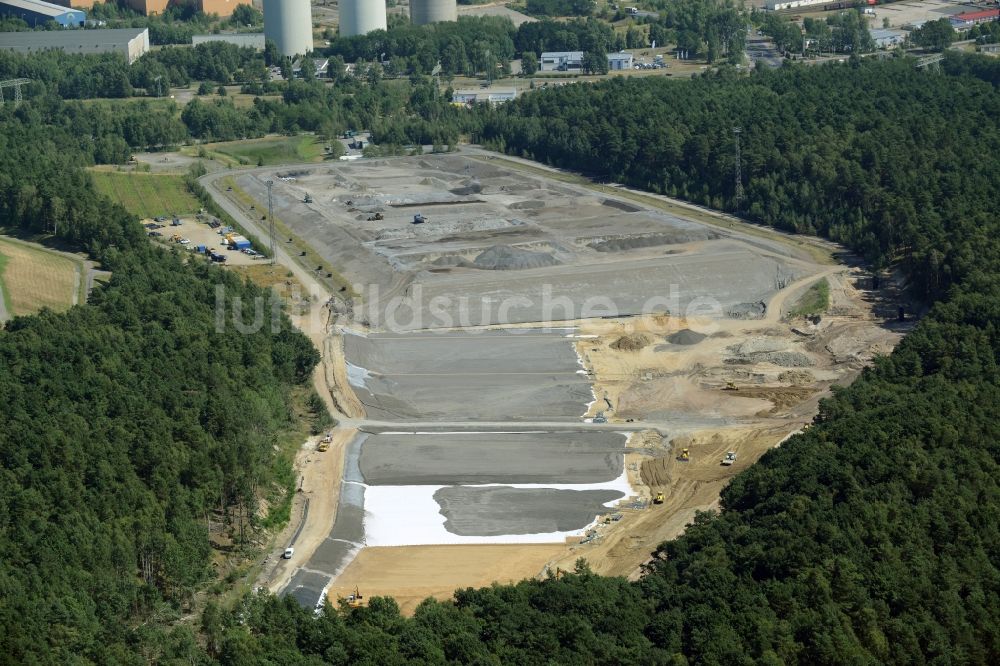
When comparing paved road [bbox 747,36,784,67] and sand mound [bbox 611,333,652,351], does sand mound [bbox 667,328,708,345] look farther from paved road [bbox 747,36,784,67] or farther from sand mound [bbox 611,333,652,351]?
paved road [bbox 747,36,784,67]

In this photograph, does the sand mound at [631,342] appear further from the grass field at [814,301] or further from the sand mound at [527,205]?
the sand mound at [527,205]

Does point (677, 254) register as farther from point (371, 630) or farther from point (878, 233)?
point (371, 630)

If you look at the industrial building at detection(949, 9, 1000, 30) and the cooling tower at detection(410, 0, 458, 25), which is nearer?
the industrial building at detection(949, 9, 1000, 30)

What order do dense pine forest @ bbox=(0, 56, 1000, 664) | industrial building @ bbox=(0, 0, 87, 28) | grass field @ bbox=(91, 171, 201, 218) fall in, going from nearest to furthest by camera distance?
dense pine forest @ bbox=(0, 56, 1000, 664) → grass field @ bbox=(91, 171, 201, 218) → industrial building @ bbox=(0, 0, 87, 28)

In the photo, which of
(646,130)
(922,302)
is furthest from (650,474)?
(646,130)

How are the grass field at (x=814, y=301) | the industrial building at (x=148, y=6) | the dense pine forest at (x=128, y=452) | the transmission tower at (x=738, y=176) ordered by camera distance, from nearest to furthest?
the dense pine forest at (x=128, y=452)
the grass field at (x=814, y=301)
the transmission tower at (x=738, y=176)
the industrial building at (x=148, y=6)

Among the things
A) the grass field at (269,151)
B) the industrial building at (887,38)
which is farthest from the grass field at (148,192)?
the industrial building at (887,38)

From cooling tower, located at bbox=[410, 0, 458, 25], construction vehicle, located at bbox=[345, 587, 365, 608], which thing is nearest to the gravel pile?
construction vehicle, located at bbox=[345, 587, 365, 608]
